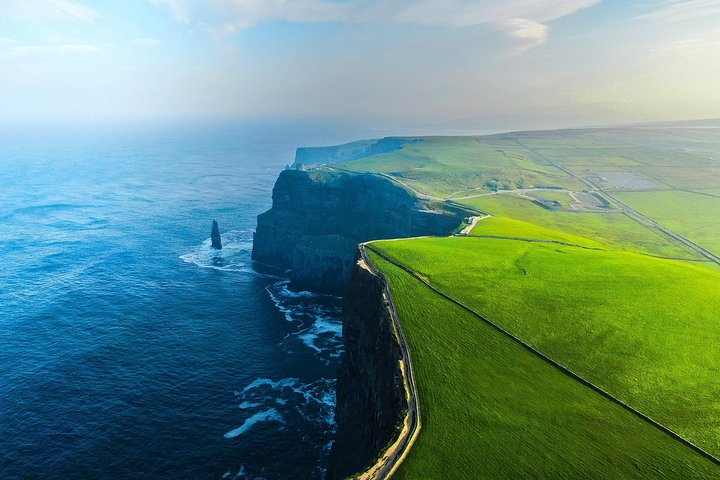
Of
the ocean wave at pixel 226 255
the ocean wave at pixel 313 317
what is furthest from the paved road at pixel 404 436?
the ocean wave at pixel 226 255

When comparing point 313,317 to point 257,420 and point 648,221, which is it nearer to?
point 257,420

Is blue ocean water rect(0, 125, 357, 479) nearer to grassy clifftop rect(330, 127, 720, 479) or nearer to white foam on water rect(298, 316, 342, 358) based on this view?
white foam on water rect(298, 316, 342, 358)

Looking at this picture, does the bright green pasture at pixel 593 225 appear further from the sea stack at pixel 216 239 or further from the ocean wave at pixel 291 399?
the sea stack at pixel 216 239

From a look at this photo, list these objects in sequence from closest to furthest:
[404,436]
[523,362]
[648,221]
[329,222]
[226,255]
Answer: [404,436] → [523,362] → [226,255] → [329,222] → [648,221]

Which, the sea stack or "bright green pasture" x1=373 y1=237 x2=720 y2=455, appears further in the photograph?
the sea stack

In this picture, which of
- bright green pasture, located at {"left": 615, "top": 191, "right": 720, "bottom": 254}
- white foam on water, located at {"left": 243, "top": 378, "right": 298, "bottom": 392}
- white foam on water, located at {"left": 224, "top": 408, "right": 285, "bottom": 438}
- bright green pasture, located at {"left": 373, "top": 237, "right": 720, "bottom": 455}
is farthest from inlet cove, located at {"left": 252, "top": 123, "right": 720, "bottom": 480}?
bright green pasture, located at {"left": 615, "top": 191, "right": 720, "bottom": 254}

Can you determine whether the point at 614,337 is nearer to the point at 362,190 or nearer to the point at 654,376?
the point at 654,376

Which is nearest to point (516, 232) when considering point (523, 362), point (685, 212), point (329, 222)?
point (523, 362)
